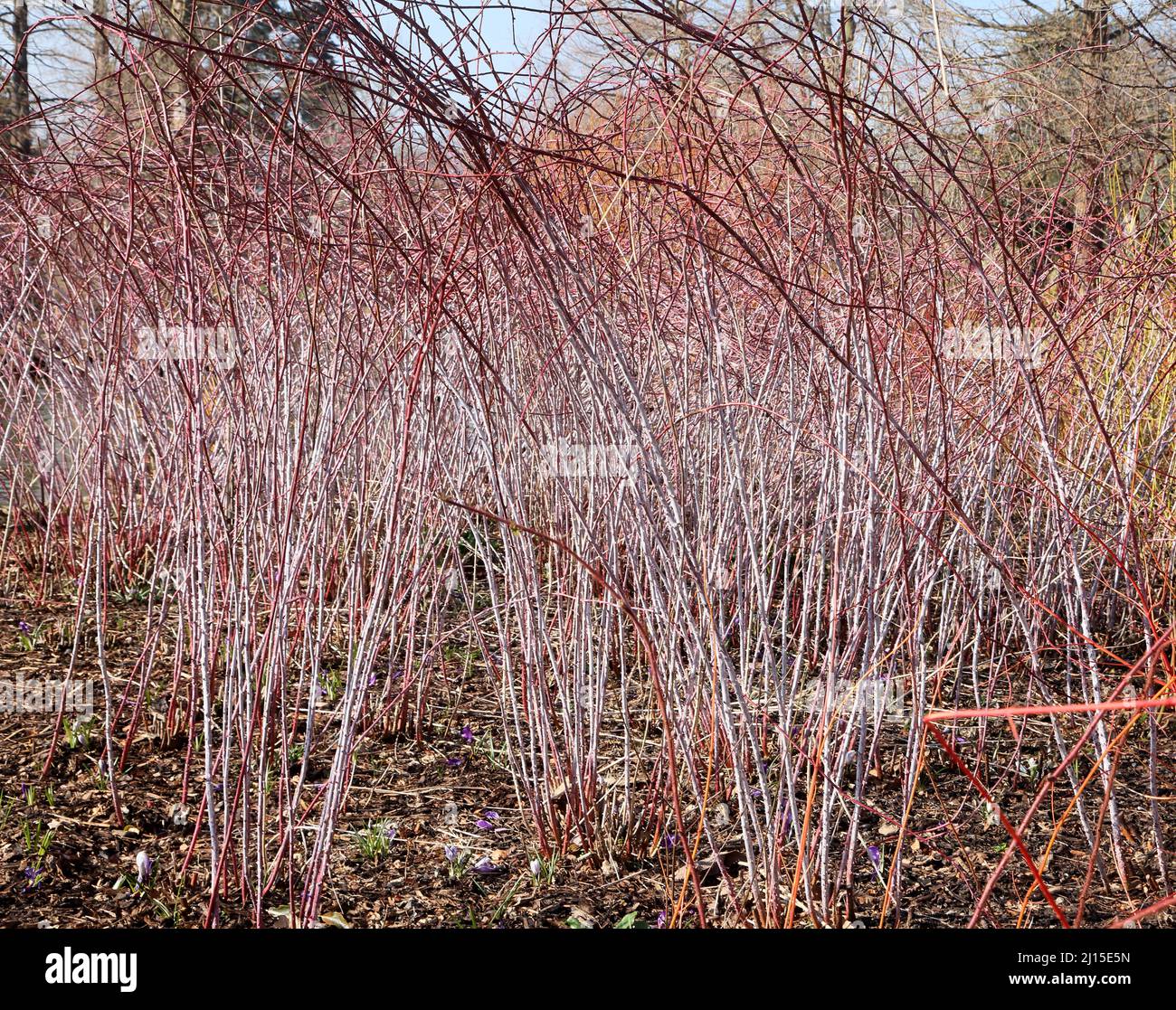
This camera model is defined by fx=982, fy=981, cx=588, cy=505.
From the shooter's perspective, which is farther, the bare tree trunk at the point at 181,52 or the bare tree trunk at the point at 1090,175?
the bare tree trunk at the point at 1090,175

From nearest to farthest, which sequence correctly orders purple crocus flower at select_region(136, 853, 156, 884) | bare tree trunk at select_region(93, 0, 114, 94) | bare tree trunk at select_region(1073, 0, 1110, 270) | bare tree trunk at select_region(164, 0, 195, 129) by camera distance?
bare tree trunk at select_region(164, 0, 195, 129), bare tree trunk at select_region(93, 0, 114, 94), purple crocus flower at select_region(136, 853, 156, 884), bare tree trunk at select_region(1073, 0, 1110, 270)

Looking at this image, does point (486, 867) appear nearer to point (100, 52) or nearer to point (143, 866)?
point (143, 866)

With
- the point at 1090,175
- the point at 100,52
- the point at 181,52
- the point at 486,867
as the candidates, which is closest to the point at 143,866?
the point at 486,867

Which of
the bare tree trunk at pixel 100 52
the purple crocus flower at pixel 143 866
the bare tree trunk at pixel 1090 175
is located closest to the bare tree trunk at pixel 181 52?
the bare tree trunk at pixel 100 52

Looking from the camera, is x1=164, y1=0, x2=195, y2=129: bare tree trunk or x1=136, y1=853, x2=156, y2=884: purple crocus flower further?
x1=136, y1=853, x2=156, y2=884: purple crocus flower

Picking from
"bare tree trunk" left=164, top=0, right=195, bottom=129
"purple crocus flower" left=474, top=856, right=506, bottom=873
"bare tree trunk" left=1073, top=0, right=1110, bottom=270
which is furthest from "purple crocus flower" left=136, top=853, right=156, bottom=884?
"bare tree trunk" left=1073, top=0, right=1110, bottom=270

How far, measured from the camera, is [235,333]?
145 cm

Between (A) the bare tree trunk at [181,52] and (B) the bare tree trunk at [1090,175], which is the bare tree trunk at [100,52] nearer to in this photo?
(A) the bare tree trunk at [181,52]

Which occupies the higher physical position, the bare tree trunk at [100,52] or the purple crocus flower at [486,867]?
the bare tree trunk at [100,52]

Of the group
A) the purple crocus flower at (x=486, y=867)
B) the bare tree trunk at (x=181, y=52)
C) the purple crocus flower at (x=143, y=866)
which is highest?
the bare tree trunk at (x=181, y=52)

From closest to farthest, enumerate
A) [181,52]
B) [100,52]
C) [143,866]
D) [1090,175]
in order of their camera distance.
→ [181,52]
[143,866]
[1090,175]
[100,52]

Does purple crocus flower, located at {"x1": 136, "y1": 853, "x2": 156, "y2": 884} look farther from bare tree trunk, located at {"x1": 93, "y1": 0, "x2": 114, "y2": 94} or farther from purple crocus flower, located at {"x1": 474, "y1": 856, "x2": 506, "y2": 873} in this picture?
bare tree trunk, located at {"x1": 93, "y1": 0, "x2": 114, "y2": 94}

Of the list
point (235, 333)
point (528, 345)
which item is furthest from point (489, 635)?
point (235, 333)
